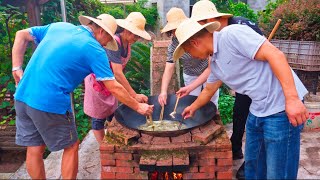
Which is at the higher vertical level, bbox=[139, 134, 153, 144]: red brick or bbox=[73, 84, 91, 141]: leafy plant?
bbox=[139, 134, 153, 144]: red brick

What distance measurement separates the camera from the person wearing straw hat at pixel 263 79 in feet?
6.64

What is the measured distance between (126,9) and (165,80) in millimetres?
12773

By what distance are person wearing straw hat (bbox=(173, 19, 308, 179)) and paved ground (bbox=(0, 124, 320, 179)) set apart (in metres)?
1.36

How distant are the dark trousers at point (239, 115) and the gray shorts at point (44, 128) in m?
1.87

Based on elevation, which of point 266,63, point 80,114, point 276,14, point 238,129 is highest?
point 276,14

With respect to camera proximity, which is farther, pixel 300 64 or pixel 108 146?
pixel 300 64

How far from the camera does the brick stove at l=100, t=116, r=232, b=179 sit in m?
2.61

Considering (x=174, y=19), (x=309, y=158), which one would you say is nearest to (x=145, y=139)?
(x=174, y=19)

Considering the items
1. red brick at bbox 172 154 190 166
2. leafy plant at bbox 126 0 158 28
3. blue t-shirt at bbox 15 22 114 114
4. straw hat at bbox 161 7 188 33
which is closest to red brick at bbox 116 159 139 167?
red brick at bbox 172 154 190 166

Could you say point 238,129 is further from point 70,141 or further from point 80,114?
point 80,114

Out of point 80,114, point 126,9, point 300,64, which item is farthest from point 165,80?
point 126,9

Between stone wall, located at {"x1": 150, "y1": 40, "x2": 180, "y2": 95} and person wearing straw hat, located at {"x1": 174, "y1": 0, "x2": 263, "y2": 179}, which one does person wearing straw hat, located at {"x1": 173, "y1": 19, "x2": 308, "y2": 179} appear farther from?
stone wall, located at {"x1": 150, "y1": 40, "x2": 180, "y2": 95}

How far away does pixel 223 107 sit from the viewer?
5453 millimetres

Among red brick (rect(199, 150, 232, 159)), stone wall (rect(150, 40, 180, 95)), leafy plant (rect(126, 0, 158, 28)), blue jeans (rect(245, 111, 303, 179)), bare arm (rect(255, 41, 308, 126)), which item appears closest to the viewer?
bare arm (rect(255, 41, 308, 126))
